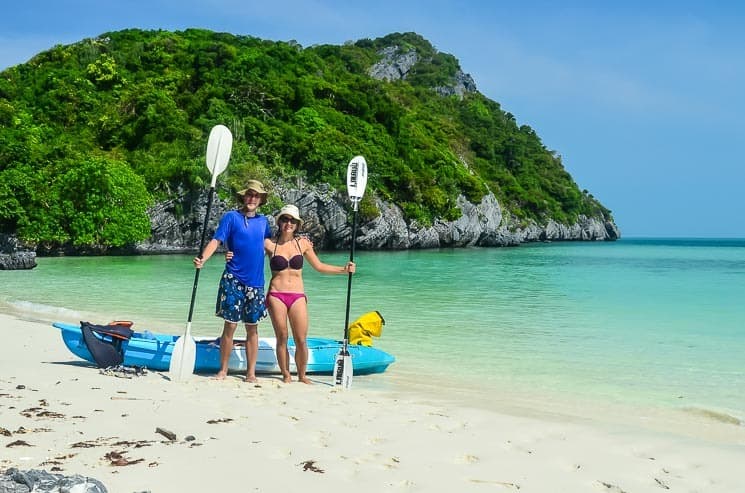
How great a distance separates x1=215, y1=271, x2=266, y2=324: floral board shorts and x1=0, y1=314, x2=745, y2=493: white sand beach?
71 cm

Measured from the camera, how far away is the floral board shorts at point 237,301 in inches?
252

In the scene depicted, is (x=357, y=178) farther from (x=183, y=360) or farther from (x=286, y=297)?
(x=183, y=360)

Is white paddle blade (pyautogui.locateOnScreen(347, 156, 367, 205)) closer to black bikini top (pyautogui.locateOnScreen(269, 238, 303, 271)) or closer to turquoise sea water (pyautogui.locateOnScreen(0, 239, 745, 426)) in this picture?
black bikini top (pyautogui.locateOnScreen(269, 238, 303, 271))

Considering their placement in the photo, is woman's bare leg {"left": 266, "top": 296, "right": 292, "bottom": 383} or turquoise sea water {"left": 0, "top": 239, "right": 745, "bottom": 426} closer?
woman's bare leg {"left": 266, "top": 296, "right": 292, "bottom": 383}

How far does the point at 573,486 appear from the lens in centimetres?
378

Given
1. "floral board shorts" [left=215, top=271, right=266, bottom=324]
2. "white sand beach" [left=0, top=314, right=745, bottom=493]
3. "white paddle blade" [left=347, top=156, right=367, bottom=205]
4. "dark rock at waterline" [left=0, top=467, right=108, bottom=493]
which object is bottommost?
"white sand beach" [left=0, top=314, right=745, bottom=493]

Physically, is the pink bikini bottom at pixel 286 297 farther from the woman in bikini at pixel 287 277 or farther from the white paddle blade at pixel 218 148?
the white paddle blade at pixel 218 148

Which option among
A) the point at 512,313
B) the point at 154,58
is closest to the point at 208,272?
the point at 512,313

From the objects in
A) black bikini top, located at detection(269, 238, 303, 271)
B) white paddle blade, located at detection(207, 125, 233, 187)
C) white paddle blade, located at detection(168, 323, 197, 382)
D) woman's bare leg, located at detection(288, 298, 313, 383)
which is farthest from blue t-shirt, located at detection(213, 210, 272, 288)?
white paddle blade, located at detection(207, 125, 233, 187)

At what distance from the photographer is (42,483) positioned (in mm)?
2984

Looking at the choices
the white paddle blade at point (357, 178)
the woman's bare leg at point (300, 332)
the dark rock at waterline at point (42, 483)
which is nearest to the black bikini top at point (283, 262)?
the woman's bare leg at point (300, 332)

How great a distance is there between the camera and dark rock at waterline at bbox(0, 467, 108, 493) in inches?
115

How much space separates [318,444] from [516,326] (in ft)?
28.0

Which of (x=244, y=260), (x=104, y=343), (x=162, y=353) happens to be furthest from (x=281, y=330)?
(x=104, y=343)
